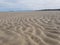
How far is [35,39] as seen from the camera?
10.6 feet

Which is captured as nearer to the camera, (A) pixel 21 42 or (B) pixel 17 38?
(A) pixel 21 42

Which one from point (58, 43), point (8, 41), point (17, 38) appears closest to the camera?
point (58, 43)

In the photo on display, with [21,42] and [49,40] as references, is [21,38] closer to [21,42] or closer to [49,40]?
[21,42]

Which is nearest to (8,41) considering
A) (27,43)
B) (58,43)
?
(27,43)

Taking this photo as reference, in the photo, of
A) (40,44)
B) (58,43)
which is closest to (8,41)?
(40,44)

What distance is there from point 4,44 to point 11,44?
133 millimetres

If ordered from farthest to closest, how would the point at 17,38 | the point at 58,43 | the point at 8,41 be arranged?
the point at 17,38
the point at 8,41
the point at 58,43

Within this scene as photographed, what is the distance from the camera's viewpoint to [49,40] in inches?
124

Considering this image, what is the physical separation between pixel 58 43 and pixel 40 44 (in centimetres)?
33

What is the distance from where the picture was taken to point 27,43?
2.96 meters

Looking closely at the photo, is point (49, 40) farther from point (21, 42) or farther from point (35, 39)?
point (21, 42)

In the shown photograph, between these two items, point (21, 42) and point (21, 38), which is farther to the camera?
point (21, 38)

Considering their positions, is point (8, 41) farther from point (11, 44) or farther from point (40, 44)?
Answer: point (40, 44)

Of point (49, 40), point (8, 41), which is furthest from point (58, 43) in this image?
point (8, 41)
